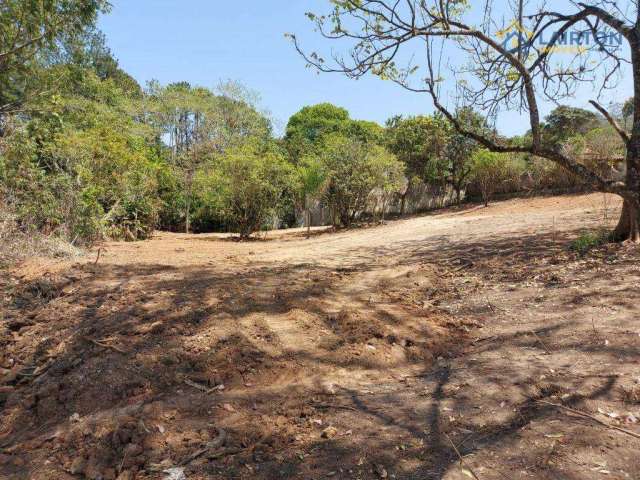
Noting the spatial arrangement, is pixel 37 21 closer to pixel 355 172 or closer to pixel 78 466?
pixel 78 466

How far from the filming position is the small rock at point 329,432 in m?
1.90

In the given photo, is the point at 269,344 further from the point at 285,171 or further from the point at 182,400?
the point at 285,171

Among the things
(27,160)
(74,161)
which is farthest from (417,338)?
(74,161)

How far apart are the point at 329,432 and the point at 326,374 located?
0.64 metres

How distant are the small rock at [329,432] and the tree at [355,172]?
43.0 ft

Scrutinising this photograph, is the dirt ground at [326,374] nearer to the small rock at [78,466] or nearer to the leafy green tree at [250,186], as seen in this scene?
the small rock at [78,466]

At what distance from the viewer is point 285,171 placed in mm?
13484

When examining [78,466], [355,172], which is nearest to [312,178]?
[355,172]

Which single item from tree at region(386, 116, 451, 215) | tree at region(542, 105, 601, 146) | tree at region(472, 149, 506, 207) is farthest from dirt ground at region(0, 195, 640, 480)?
tree at region(542, 105, 601, 146)

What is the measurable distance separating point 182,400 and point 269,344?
0.75 m

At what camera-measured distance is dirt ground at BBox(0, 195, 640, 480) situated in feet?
5.63

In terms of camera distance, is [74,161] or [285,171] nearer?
[74,161]

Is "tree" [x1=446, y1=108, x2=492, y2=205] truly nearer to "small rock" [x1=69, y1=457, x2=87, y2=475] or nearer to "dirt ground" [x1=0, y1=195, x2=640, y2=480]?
"dirt ground" [x1=0, y1=195, x2=640, y2=480]

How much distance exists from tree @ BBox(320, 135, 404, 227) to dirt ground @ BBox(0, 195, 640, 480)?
10.3m
